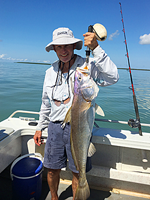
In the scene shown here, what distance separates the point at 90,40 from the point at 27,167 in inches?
86.7

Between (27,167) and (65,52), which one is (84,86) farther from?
(27,167)

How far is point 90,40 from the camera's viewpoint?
1.84m

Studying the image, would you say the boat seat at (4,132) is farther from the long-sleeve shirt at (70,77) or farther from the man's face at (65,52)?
the man's face at (65,52)

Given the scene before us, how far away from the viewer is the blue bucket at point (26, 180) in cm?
244

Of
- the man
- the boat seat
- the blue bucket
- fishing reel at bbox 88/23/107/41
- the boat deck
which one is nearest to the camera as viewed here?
fishing reel at bbox 88/23/107/41

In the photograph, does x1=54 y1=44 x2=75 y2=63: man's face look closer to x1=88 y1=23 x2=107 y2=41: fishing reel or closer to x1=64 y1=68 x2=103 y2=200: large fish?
x1=88 y1=23 x2=107 y2=41: fishing reel

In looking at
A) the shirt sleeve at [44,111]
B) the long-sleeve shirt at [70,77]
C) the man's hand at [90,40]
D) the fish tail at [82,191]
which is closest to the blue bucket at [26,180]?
the shirt sleeve at [44,111]

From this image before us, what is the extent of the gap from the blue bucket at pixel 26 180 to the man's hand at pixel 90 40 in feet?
6.85

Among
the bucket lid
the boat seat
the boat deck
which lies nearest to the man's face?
the boat seat


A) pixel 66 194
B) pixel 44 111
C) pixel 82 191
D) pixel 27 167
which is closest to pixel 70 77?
pixel 44 111

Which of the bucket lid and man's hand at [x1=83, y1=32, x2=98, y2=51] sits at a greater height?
man's hand at [x1=83, y1=32, x2=98, y2=51]

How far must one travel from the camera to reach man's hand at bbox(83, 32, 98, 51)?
1.83 metres

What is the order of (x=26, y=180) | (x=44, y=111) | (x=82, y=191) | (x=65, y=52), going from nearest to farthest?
(x=82, y=191), (x=65, y=52), (x=26, y=180), (x=44, y=111)

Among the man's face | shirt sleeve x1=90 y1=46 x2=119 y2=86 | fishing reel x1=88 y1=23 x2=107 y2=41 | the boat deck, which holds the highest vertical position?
fishing reel x1=88 y1=23 x2=107 y2=41
